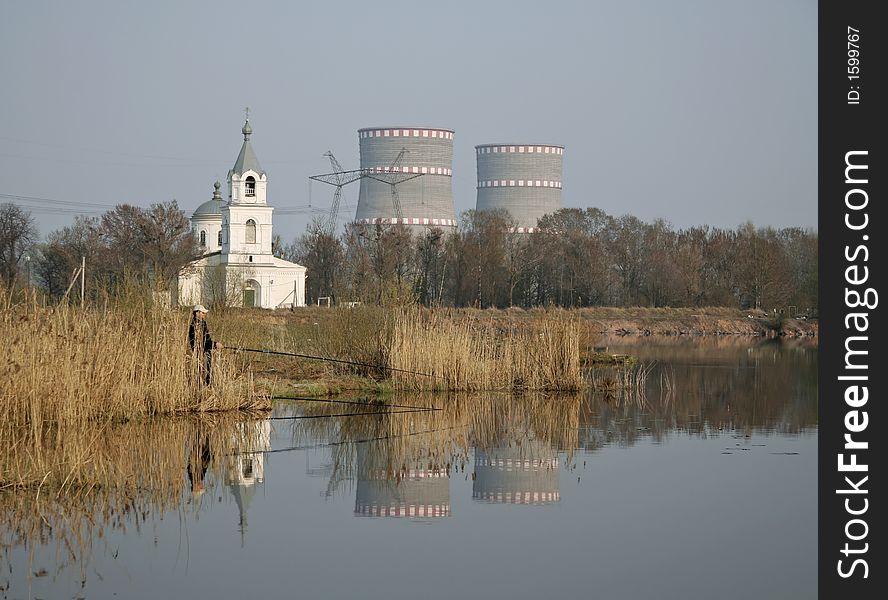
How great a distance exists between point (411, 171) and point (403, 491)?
52.4 metres

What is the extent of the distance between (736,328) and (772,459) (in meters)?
43.8

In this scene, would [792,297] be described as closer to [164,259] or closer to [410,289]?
[164,259]

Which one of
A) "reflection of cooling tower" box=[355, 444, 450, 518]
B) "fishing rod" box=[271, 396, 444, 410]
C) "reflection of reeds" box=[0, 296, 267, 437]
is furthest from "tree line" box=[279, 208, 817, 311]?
"reflection of cooling tower" box=[355, 444, 450, 518]

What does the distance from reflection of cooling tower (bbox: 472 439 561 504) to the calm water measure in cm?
3

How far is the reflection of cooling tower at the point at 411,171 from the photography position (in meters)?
62.0

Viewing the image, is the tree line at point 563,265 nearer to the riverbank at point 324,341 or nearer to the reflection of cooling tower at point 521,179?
the reflection of cooling tower at point 521,179

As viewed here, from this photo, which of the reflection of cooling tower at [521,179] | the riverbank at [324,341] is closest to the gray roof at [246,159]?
the reflection of cooling tower at [521,179]

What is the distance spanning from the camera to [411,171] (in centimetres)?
6200

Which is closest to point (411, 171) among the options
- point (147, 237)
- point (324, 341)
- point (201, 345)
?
point (147, 237)

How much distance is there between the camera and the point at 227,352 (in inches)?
599

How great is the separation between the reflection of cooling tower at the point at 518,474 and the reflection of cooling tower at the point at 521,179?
54.1m

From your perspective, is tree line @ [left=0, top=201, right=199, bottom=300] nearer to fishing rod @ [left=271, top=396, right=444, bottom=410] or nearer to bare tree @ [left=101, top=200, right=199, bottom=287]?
bare tree @ [left=101, top=200, right=199, bottom=287]

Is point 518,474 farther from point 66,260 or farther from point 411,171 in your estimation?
point 411,171

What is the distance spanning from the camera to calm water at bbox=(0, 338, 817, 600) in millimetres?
7320
